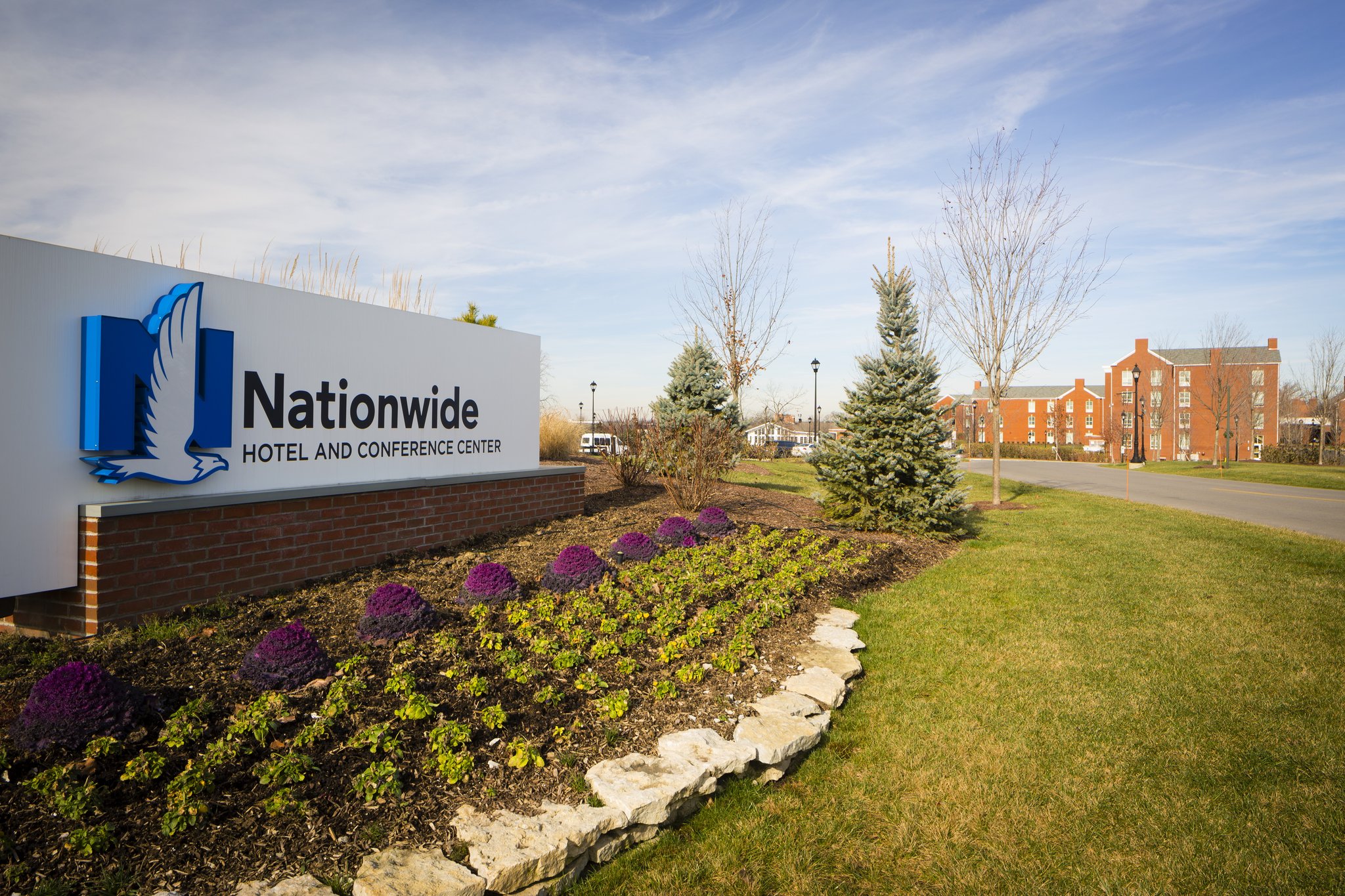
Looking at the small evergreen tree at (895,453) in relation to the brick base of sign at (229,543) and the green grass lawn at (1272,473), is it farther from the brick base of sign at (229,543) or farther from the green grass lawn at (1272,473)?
the green grass lawn at (1272,473)

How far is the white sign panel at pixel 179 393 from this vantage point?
4.30m

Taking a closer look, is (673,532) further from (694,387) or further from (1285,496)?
(1285,496)

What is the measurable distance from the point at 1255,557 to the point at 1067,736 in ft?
22.6

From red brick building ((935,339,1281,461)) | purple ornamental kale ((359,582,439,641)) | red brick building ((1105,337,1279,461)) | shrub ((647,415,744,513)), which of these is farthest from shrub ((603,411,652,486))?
red brick building ((1105,337,1279,461))

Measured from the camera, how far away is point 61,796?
2.61 m

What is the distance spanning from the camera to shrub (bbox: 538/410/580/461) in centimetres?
1599

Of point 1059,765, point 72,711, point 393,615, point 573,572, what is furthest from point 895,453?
point 72,711

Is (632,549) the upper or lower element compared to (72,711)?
upper

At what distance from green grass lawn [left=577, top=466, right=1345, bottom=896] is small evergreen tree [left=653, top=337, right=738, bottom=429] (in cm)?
933

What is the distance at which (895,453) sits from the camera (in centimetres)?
1001

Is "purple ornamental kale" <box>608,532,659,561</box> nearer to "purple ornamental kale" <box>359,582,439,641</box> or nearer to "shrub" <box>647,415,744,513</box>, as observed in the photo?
"purple ornamental kale" <box>359,582,439,641</box>

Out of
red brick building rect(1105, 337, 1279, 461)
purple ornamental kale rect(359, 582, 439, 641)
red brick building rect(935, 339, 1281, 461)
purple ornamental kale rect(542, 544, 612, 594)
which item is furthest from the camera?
red brick building rect(1105, 337, 1279, 461)

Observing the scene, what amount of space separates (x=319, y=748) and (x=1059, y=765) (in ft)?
11.9

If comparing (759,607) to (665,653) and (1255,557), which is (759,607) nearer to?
(665,653)
